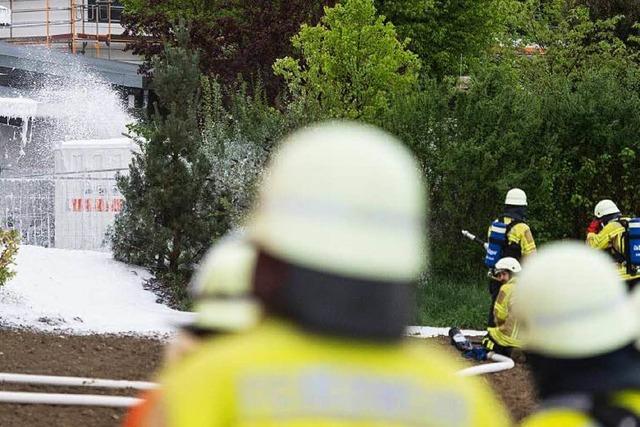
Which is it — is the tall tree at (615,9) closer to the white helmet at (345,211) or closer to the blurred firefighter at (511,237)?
the blurred firefighter at (511,237)

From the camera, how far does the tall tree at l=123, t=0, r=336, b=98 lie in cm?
2659

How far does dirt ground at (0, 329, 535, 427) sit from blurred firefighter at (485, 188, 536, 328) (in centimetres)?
95

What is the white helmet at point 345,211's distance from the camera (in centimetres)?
171

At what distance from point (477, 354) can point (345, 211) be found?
31.6 feet

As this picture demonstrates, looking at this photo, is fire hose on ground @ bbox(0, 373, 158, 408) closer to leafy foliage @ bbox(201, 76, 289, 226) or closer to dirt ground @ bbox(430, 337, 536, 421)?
dirt ground @ bbox(430, 337, 536, 421)

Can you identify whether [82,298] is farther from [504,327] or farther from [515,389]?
[515,389]

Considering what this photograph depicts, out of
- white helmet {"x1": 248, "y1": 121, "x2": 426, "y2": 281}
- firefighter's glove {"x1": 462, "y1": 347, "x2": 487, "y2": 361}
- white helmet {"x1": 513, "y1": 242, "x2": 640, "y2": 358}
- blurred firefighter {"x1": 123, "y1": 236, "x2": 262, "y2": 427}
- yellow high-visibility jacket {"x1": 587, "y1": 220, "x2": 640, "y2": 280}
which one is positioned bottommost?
firefighter's glove {"x1": 462, "y1": 347, "x2": 487, "y2": 361}

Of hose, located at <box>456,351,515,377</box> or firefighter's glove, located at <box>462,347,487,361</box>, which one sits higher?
hose, located at <box>456,351,515,377</box>

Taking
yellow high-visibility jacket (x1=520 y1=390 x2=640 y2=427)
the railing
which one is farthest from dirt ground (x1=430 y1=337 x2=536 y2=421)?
the railing

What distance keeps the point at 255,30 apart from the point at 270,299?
85.9 ft

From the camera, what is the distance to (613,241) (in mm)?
12242

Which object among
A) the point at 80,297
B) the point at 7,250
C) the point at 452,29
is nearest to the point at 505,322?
the point at 7,250

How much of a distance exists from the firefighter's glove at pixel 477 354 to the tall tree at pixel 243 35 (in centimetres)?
1455

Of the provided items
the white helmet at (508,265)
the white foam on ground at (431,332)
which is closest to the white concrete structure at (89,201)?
the white foam on ground at (431,332)
